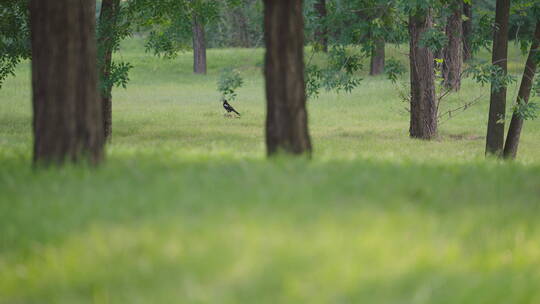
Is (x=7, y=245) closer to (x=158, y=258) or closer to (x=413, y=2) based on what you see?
(x=158, y=258)

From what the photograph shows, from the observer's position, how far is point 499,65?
17484 mm

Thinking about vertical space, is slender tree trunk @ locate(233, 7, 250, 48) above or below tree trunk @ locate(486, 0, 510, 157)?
above

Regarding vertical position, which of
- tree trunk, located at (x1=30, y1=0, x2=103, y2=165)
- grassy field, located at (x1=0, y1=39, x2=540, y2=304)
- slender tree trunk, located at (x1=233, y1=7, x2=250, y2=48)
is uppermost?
slender tree trunk, located at (x1=233, y1=7, x2=250, y2=48)

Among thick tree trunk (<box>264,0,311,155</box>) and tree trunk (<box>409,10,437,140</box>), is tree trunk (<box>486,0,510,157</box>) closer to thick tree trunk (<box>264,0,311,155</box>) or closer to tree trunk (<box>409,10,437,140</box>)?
tree trunk (<box>409,10,437,140</box>)

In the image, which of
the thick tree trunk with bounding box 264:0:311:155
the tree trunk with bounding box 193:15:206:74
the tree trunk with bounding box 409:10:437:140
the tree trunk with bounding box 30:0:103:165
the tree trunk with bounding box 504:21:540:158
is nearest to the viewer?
the tree trunk with bounding box 30:0:103:165

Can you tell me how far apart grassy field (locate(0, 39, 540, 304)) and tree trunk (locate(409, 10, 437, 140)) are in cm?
1522

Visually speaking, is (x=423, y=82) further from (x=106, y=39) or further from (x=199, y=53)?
(x=199, y=53)

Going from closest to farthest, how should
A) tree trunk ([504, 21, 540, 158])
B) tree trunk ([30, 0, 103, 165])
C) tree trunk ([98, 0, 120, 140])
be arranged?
tree trunk ([30, 0, 103, 165]) → tree trunk ([504, 21, 540, 158]) → tree trunk ([98, 0, 120, 140])

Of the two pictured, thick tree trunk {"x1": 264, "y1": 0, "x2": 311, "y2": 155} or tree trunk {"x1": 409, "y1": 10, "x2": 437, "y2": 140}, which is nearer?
thick tree trunk {"x1": 264, "y1": 0, "x2": 311, "y2": 155}

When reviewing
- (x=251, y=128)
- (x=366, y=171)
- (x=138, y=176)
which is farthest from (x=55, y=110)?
(x=251, y=128)

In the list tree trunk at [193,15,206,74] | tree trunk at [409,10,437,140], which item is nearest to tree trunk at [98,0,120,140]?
tree trunk at [409,10,437,140]

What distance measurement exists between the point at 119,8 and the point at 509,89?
22.8 m

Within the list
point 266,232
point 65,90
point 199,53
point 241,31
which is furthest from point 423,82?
point 241,31

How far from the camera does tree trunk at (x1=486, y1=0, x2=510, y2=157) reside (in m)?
17.2
